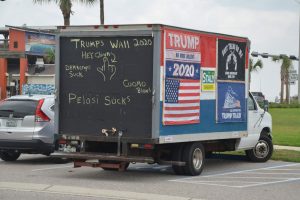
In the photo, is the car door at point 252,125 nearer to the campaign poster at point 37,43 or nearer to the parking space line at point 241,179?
the parking space line at point 241,179

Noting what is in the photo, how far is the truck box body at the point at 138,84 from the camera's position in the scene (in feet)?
40.1

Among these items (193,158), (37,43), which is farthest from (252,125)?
(37,43)

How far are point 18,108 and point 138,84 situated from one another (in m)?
3.84

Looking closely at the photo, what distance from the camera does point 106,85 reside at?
12.7m

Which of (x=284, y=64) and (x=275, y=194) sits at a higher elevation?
(x=284, y=64)

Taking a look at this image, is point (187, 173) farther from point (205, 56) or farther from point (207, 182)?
point (205, 56)

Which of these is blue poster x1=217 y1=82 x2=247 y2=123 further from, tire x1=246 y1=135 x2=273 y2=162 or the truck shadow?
the truck shadow

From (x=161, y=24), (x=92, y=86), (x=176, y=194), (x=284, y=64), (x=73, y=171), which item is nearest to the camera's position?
(x=176, y=194)

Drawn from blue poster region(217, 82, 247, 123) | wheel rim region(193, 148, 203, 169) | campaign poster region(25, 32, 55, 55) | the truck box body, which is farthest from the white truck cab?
campaign poster region(25, 32, 55, 55)

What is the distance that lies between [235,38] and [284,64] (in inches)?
2964

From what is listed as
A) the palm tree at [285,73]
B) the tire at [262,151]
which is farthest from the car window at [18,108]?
the palm tree at [285,73]

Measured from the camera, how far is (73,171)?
13883mm

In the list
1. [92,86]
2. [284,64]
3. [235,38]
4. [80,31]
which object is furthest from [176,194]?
[284,64]

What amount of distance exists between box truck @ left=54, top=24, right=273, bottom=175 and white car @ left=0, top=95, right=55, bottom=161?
1.68 metres
